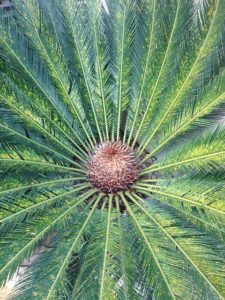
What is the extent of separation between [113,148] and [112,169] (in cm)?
16

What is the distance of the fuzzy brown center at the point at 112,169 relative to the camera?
3402 mm

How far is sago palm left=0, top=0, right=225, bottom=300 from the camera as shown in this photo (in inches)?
105

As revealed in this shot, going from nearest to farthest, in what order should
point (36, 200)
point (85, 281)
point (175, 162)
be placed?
point (85, 281) < point (36, 200) < point (175, 162)

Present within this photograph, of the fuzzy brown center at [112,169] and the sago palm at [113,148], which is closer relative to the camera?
the sago palm at [113,148]

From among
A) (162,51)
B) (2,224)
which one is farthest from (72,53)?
(2,224)

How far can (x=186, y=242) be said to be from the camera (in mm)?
2777

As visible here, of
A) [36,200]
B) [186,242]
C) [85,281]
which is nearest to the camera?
[85,281]

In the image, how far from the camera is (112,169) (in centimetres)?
341

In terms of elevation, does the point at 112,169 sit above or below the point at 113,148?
below

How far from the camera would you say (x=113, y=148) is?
343 cm

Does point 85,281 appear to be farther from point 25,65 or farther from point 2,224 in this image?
point 25,65

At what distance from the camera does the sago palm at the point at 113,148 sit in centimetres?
267

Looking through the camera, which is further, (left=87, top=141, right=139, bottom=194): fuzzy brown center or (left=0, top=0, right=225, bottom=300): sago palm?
(left=87, top=141, right=139, bottom=194): fuzzy brown center

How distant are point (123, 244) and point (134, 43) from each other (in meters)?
1.65
